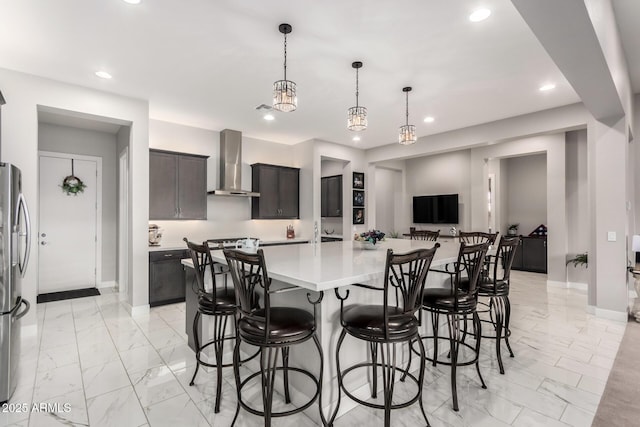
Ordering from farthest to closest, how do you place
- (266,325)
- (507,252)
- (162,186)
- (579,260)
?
(579,260) < (162,186) < (507,252) < (266,325)

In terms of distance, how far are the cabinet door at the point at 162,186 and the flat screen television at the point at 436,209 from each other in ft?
20.0

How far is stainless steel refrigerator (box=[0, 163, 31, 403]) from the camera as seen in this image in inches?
86.4

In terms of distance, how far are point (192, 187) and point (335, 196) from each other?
3300 mm

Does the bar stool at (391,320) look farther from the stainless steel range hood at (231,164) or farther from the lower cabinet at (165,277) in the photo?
the stainless steel range hood at (231,164)

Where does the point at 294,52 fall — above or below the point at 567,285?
above

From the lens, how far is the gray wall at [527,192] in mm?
7516

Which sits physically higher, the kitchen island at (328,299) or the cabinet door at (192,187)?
the cabinet door at (192,187)

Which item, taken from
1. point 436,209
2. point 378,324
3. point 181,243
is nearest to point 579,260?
point 436,209

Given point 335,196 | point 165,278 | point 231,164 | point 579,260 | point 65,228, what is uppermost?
point 231,164

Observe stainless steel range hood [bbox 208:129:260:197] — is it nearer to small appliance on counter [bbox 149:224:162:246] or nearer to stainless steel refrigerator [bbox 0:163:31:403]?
small appliance on counter [bbox 149:224:162:246]

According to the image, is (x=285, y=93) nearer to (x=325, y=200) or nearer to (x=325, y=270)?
(x=325, y=270)

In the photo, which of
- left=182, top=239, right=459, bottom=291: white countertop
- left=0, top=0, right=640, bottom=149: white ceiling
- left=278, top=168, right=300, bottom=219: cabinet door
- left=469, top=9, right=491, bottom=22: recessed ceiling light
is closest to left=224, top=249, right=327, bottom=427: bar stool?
left=182, top=239, right=459, bottom=291: white countertop

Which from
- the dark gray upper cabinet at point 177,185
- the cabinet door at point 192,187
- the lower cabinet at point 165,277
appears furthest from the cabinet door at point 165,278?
the cabinet door at point 192,187

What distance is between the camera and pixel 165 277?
4.57 meters
